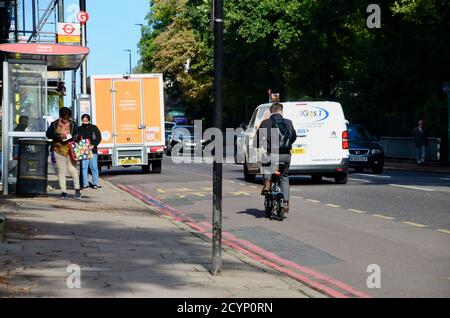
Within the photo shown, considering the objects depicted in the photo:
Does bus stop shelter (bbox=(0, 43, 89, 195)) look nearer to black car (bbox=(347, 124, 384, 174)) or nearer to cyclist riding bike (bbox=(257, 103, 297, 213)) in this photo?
cyclist riding bike (bbox=(257, 103, 297, 213))

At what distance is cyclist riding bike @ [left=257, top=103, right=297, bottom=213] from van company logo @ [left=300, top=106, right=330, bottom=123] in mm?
8025

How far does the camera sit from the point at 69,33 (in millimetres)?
32812

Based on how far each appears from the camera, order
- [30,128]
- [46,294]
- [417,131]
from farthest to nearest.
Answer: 1. [417,131]
2. [30,128]
3. [46,294]

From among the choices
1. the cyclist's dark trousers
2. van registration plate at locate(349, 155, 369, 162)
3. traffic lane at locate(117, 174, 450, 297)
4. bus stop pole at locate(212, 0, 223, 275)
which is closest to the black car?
van registration plate at locate(349, 155, 369, 162)

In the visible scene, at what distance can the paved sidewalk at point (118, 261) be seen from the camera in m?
8.09

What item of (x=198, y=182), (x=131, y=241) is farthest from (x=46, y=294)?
(x=198, y=182)

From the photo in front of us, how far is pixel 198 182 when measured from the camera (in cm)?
2559

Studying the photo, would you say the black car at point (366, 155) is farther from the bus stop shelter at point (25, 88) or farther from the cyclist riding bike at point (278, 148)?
the cyclist riding bike at point (278, 148)

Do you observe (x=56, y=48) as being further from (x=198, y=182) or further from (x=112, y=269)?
(x=112, y=269)

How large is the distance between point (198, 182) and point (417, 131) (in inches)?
601

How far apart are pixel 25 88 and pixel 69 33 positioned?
13.5 m

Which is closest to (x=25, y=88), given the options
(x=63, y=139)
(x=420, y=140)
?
(x=63, y=139)

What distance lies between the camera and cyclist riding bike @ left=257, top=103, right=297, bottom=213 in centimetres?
1494

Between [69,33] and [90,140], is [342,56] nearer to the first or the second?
[69,33]
